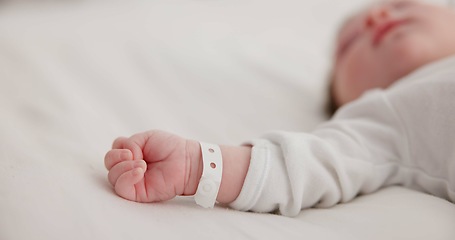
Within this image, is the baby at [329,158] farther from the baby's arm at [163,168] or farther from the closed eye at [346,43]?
the closed eye at [346,43]

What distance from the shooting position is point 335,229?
2.19 ft

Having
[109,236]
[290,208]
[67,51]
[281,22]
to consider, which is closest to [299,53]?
[281,22]

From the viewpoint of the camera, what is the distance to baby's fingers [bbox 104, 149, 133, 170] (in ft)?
2.32

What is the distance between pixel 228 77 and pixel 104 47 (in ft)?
0.99

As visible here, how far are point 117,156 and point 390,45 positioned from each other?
0.65 m

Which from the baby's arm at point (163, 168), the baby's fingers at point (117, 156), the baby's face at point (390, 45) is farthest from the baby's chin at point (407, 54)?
the baby's fingers at point (117, 156)

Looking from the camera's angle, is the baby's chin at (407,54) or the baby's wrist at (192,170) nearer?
the baby's wrist at (192,170)

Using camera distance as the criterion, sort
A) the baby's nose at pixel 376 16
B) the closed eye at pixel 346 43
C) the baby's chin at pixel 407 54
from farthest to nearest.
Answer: the closed eye at pixel 346 43 < the baby's nose at pixel 376 16 < the baby's chin at pixel 407 54

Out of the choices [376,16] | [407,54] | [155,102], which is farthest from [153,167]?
[376,16]

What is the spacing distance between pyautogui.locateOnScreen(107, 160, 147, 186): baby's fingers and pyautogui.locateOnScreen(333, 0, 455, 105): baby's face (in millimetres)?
619

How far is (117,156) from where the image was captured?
712 mm

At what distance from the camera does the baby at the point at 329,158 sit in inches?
27.9

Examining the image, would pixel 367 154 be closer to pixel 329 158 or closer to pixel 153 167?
pixel 329 158

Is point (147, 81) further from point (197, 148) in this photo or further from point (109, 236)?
point (109, 236)
